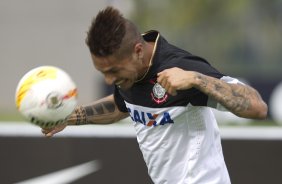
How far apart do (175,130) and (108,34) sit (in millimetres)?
847

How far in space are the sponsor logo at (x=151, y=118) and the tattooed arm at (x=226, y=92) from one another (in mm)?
556

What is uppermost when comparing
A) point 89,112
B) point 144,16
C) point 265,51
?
point 89,112

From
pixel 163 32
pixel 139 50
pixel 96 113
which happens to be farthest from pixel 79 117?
pixel 163 32

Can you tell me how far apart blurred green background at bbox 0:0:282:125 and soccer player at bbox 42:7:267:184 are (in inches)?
582

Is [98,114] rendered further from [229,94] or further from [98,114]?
[229,94]

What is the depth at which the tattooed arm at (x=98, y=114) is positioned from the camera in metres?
6.43

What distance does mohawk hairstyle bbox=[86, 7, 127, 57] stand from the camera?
16.7 feet

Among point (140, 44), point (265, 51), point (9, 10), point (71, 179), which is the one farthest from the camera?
point (265, 51)

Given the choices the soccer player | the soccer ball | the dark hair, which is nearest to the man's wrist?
the soccer player

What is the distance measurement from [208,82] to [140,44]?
1.97 feet

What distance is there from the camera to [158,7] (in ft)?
102

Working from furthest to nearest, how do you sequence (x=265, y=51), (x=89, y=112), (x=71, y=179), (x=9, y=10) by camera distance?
1. (x=265, y=51)
2. (x=9, y=10)
3. (x=71, y=179)
4. (x=89, y=112)

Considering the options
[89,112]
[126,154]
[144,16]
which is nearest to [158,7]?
[144,16]

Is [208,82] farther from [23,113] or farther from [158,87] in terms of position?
[23,113]
